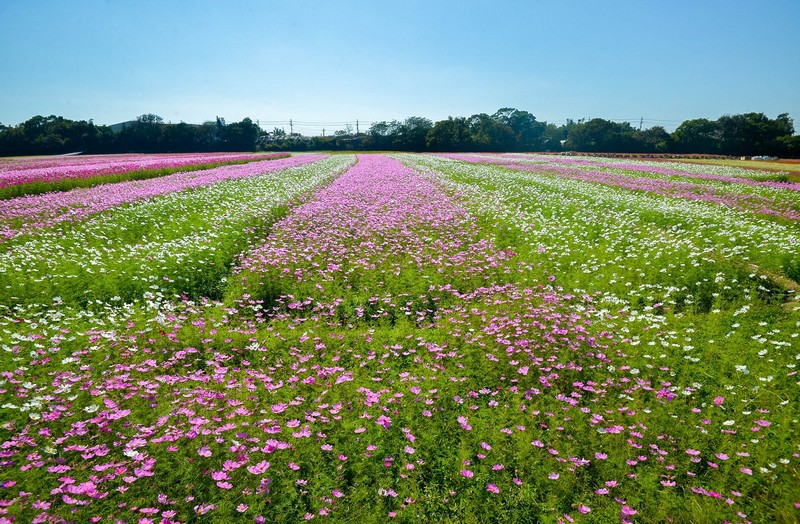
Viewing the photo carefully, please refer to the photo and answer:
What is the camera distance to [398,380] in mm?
4359

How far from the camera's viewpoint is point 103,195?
1502cm

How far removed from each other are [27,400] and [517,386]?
4697mm

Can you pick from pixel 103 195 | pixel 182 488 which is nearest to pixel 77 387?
pixel 182 488

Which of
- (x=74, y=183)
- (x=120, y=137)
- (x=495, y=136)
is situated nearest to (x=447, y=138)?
(x=495, y=136)

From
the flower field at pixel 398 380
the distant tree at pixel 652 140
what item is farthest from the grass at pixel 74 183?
the distant tree at pixel 652 140

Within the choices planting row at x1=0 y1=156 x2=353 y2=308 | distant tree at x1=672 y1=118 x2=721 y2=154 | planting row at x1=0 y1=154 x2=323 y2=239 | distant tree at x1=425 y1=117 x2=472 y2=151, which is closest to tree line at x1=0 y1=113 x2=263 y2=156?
distant tree at x1=425 y1=117 x2=472 y2=151

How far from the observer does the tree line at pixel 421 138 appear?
226 ft

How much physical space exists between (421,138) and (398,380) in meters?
85.8

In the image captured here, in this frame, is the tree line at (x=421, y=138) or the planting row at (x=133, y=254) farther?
the tree line at (x=421, y=138)

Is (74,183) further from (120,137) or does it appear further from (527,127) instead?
(527,127)

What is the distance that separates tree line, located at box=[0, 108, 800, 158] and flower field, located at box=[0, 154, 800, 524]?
77.6 m

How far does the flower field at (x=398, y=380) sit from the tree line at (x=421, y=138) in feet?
255

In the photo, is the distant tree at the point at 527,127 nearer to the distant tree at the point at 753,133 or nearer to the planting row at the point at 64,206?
the distant tree at the point at 753,133

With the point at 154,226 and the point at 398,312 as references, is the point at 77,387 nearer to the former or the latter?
the point at 398,312
